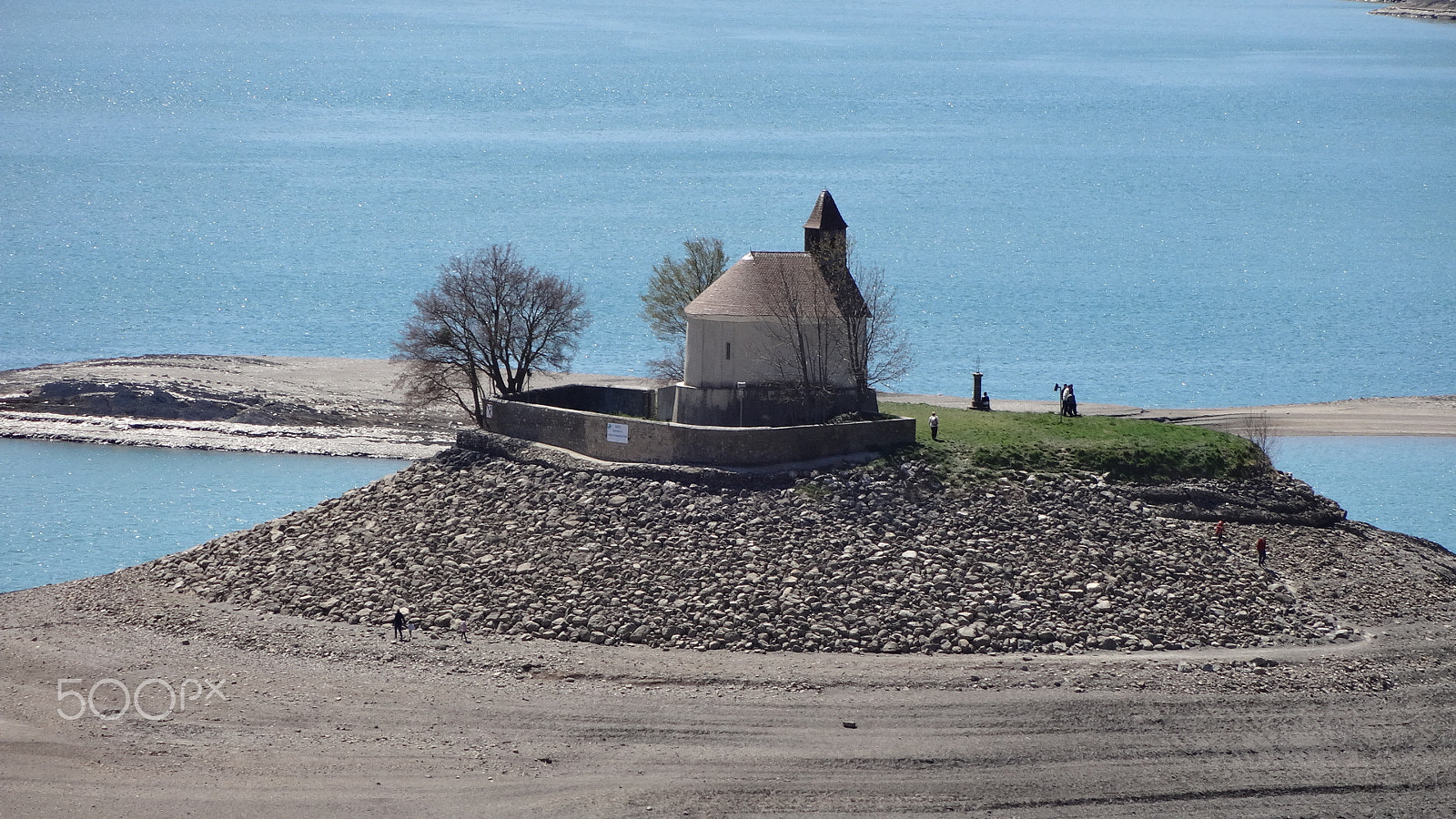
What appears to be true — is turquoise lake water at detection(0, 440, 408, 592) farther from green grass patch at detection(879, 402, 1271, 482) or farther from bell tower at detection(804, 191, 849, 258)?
green grass patch at detection(879, 402, 1271, 482)

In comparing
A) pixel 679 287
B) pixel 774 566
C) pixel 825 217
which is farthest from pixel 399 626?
pixel 679 287

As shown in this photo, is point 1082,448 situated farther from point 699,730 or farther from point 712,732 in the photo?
point 699,730

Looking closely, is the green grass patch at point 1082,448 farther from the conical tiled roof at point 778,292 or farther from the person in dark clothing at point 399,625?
the person in dark clothing at point 399,625

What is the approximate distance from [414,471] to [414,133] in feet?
393

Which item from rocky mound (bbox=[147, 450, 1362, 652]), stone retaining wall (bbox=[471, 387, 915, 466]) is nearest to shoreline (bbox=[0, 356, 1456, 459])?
stone retaining wall (bbox=[471, 387, 915, 466])

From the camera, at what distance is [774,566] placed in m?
33.1

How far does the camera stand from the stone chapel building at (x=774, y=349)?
1471 inches

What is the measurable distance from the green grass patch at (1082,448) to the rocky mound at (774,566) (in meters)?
0.94

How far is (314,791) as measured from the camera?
1048 inches

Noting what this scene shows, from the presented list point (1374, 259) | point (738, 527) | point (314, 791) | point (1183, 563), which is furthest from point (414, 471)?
point (1374, 259)

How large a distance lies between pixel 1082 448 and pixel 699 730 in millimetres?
13768

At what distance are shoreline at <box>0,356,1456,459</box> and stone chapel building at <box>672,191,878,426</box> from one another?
16576 millimetres

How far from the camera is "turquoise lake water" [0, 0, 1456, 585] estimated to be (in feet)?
257

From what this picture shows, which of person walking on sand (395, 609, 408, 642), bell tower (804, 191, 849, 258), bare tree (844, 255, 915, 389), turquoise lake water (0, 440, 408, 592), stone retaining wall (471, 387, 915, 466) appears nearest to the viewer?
person walking on sand (395, 609, 408, 642)
